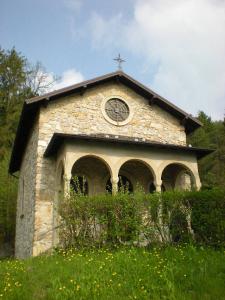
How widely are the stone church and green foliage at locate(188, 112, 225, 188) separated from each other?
13.3m

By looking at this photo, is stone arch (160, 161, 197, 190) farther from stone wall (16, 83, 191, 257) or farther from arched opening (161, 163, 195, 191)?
stone wall (16, 83, 191, 257)

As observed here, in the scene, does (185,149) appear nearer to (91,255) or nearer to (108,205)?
(108,205)

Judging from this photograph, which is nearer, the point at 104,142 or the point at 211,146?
the point at 104,142

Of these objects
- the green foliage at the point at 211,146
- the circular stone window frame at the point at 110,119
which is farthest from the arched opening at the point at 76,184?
the green foliage at the point at 211,146

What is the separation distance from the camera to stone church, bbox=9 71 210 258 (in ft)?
44.1

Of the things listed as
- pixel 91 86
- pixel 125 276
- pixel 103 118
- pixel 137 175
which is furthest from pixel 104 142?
pixel 125 276

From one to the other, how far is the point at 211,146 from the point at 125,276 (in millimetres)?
30465

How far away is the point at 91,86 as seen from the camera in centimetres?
1628

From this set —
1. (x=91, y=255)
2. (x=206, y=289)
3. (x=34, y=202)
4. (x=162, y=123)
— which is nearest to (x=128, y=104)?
(x=162, y=123)

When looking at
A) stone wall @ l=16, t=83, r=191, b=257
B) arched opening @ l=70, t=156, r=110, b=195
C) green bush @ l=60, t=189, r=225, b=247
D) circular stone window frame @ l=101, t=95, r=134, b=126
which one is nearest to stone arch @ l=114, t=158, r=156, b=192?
arched opening @ l=70, t=156, r=110, b=195

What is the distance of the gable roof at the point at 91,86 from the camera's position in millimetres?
15070

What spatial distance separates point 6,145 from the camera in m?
30.2

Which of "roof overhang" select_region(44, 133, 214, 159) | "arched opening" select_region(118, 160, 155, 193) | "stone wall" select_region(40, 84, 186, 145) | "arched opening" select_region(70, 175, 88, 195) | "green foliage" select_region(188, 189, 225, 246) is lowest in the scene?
"green foliage" select_region(188, 189, 225, 246)

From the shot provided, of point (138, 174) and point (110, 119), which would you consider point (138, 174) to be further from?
point (110, 119)
